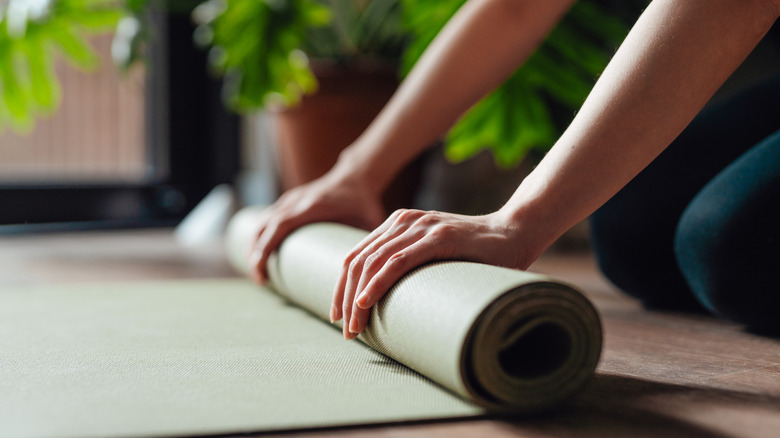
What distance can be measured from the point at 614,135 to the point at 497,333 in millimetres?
213

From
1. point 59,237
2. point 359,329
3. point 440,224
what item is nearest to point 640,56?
point 440,224

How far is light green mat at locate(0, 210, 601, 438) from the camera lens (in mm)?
548

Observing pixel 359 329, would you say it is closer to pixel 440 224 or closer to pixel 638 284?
pixel 440 224

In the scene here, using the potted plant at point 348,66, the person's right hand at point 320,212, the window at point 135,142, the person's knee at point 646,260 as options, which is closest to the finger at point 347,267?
the person's right hand at point 320,212

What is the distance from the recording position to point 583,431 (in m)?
0.54

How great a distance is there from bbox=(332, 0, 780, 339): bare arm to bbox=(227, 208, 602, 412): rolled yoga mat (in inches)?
1.2

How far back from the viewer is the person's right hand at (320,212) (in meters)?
1.06

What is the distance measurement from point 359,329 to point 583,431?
9.8 inches

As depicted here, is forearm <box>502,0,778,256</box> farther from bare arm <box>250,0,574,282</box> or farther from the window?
the window

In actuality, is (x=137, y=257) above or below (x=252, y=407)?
below

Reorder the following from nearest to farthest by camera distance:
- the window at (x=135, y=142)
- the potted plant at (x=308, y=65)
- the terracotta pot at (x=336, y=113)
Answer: the potted plant at (x=308, y=65)
the terracotta pot at (x=336, y=113)
the window at (x=135, y=142)

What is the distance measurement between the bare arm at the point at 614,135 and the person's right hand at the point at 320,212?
0.40m

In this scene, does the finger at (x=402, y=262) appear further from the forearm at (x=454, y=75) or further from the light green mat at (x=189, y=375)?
the forearm at (x=454, y=75)

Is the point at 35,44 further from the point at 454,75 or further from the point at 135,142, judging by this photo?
the point at 454,75
